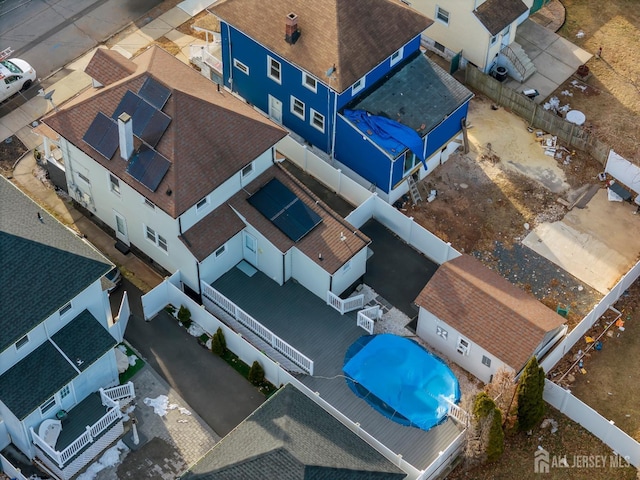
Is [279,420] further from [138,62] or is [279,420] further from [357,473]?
[138,62]

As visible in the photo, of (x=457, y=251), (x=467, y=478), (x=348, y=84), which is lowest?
(x=467, y=478)

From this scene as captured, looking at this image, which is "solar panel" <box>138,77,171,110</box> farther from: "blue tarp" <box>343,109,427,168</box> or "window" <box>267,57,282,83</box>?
"blue tarp" <box>343,109,427,168</box>

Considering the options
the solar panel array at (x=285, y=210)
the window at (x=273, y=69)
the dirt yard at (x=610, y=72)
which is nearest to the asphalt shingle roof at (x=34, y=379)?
the solar panel array at (x=285, y=210)

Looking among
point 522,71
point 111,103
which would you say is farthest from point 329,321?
point 522,71

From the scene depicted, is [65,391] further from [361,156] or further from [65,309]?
[361,156]

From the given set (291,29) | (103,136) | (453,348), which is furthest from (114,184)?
(453,348)

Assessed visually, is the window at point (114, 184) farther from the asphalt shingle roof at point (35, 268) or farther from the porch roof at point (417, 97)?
the porch roof at point (417, 97)
